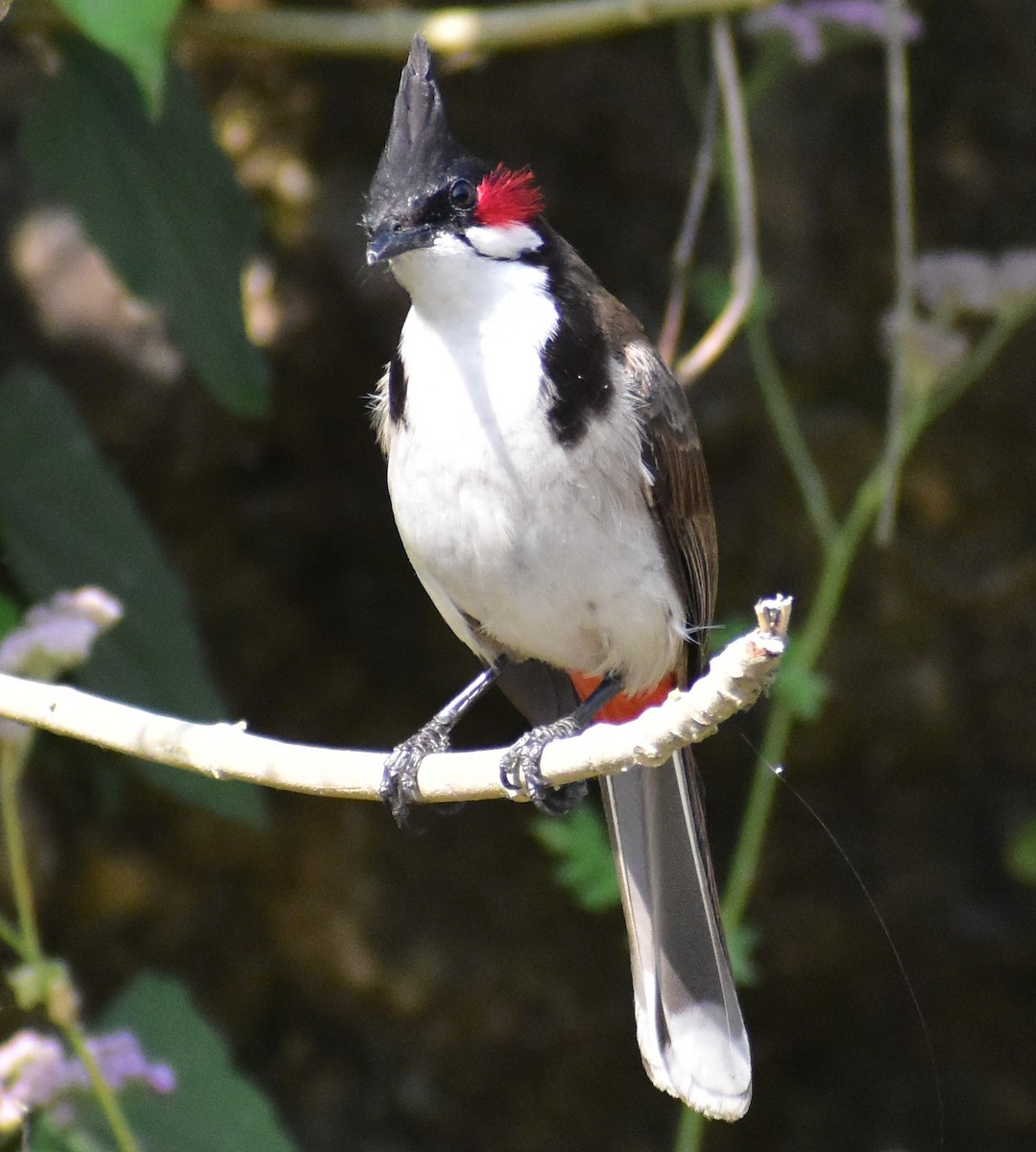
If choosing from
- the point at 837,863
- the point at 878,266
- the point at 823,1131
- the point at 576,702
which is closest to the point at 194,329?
the point at 576,702

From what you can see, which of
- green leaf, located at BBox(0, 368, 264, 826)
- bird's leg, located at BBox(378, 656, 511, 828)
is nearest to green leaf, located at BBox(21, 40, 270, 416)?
green leaf, located at BBox(0, 368, 264, 826)

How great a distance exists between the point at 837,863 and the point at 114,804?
5.12 feet

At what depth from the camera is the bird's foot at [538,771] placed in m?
2.06

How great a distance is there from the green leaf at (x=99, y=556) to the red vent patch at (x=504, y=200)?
103 cm

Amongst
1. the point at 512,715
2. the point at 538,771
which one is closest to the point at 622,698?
the point at 538,771

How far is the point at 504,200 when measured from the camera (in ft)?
7.21

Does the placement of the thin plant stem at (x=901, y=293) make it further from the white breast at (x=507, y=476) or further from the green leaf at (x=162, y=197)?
the green leaf at (x=162, y=197)

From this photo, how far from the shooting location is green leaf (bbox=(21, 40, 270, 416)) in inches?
113

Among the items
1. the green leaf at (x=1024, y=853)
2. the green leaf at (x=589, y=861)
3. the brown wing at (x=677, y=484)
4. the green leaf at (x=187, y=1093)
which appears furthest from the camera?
the green leaf at (x=1024, y=853)

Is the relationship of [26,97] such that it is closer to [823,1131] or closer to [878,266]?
[878,266]

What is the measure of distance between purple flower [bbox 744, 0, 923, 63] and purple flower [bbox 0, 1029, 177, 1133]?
1.90 metres

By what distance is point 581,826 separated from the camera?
2.73 metres

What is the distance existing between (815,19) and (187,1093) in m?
2.13

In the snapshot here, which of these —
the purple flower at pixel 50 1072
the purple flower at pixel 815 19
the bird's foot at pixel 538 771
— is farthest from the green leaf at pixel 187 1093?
the purple flower at pixel 815 19
